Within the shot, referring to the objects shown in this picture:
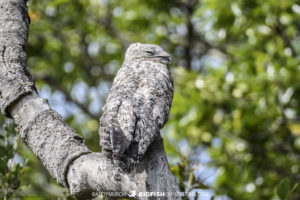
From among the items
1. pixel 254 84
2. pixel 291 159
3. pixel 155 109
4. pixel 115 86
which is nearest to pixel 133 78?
pixel 115 86

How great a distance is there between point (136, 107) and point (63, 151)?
279 mm

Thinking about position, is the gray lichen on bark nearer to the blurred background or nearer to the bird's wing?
the bird's wing

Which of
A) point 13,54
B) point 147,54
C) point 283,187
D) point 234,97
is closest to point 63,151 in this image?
point 13,54

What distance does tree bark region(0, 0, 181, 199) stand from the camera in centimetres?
129

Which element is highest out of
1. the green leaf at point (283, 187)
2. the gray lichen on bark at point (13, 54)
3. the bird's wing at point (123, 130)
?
the gray lichen on bark at point (13, 54)

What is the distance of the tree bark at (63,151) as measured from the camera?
129 cm

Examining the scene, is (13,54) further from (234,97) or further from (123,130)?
(234,97)

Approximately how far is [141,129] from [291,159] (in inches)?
106

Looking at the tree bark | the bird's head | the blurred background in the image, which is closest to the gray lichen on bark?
the tree bark

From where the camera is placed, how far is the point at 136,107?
138 cm

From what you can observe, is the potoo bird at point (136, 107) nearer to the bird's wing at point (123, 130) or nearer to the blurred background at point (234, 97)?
the bird's wing at point (123, 130)

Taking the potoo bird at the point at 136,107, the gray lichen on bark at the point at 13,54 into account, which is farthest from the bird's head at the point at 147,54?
the gray lichen on bark at the point at 13,54

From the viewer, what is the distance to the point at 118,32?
4793 millimetres

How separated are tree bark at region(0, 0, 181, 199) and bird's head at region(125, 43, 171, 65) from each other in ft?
1.57
